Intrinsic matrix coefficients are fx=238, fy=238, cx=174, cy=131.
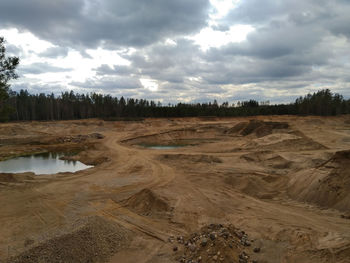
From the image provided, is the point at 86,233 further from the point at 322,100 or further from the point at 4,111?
the point at 322,100

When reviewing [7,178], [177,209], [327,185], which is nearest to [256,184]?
[327,185]

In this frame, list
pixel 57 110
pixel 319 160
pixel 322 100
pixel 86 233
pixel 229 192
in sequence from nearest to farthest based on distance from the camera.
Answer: pixel 86 233 → pixel 229 192 → pixel 319 160 → pixel 322 100 → pixel 57 110

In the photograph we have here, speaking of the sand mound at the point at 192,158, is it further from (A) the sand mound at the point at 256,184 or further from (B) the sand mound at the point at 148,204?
(B) the sand mound at the point at 148,204

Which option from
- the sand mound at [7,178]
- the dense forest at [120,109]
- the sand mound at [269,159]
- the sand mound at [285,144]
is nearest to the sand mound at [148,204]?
the sand mound at [7,178]

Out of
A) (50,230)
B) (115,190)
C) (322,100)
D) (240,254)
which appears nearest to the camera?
(240,254)

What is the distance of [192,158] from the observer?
21.1 meters

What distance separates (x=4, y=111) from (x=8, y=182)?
14.4 feet

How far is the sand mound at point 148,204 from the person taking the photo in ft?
33.2

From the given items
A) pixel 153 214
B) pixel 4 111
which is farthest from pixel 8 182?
pixel 153 214

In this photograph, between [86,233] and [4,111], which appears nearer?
[86,233]

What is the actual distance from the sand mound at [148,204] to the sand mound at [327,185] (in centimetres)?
637

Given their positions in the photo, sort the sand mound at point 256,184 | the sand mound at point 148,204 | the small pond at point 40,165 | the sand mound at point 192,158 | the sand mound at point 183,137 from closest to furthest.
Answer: the sand mound at point 148,204 < the sand mound at point 256,184 < the sand mound at point 192,158 < the small pond at point 40,165 < the sand mound at point 183,137

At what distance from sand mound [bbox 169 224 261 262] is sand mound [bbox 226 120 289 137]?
99.2 ft

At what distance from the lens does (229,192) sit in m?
12.5
